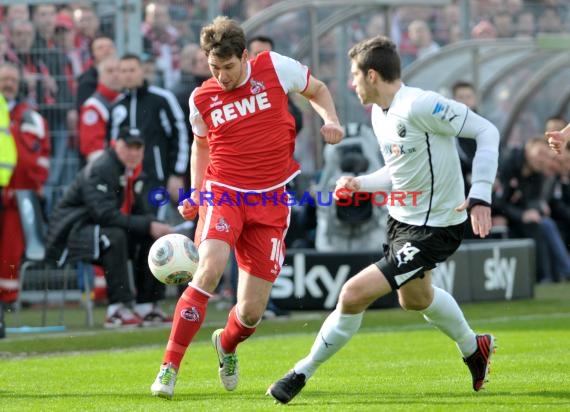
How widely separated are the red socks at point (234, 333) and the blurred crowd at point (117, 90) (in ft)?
19.1

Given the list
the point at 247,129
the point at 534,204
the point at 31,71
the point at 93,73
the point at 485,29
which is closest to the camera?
the point at 247,129

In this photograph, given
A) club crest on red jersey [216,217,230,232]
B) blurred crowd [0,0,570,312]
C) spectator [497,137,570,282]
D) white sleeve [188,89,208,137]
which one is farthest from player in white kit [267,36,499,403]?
spectator [497,137,570,282]

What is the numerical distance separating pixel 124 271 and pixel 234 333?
5.37 metres

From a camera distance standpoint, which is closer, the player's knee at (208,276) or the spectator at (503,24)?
the player's knee at (208,276)

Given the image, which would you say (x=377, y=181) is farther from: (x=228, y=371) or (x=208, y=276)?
(x=228, y=371)

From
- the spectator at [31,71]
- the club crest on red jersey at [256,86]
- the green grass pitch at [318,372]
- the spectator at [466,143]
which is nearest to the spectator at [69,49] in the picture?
the spectator at [31,71]

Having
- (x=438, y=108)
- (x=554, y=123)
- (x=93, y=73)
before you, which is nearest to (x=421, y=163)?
(x=438, y=108)

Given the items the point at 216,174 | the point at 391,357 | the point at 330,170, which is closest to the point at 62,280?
the point at 330,170

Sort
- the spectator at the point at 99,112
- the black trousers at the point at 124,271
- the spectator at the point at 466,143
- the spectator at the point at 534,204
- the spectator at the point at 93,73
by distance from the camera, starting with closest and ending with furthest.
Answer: the black trousers at the point at 124,271 < the spectator at the point at 99,112 < the spectator at the point at 93,73 < the spectator at the point at 466,143 < the spectator at the point at 534,204

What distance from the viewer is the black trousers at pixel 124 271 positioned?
1396 cm

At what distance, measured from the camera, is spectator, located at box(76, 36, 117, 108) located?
15.4 m

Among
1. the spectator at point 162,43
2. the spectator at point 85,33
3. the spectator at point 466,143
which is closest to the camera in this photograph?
the spectator at point 466,143

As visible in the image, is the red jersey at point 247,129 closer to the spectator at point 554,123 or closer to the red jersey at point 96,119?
the red jersey at point 96,119

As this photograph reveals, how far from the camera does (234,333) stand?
8.80 m
